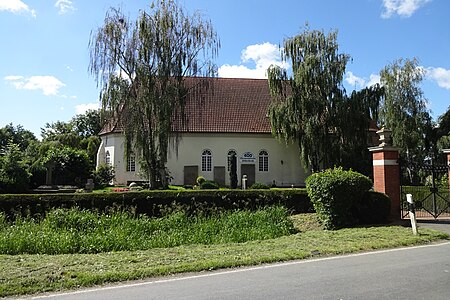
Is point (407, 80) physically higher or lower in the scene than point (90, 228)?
higher

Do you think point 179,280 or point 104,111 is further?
point 104,111

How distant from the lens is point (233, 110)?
126 ft

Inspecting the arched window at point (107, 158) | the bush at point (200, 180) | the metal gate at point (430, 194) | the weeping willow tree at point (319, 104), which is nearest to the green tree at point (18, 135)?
the arched window at point (107, 158)

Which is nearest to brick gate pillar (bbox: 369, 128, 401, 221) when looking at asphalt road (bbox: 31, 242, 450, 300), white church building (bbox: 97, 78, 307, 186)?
asphalt road (bbox: 31, 242, 450, 300)

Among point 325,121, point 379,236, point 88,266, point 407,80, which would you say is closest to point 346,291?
point 88,266

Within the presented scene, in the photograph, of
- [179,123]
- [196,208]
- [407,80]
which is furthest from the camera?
[407,80]

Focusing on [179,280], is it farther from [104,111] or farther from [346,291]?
[104,111]

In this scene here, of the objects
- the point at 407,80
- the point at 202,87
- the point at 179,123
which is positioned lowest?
the point at 179,123

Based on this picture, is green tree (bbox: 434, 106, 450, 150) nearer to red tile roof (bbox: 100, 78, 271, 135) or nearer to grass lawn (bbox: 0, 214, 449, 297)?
red tile roof (bbox: 100, 78, 271, 135)

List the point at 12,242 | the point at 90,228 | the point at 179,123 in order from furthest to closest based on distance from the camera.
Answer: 1. the point at 179,123
2. the point at 90,228
3. the point at 12,242

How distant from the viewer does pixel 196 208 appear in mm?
15992

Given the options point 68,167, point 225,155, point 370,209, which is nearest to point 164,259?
point 370,209

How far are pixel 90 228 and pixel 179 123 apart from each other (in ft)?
46.0

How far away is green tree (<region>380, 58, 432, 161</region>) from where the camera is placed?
3531 centimetres
